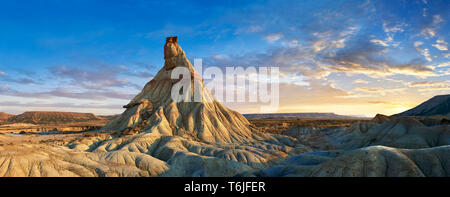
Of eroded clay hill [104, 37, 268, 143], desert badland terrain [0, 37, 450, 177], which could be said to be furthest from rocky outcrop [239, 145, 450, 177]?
eroded clay hill [104, 37, 268, 143]

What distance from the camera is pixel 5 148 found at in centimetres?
3011

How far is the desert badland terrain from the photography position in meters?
24.2

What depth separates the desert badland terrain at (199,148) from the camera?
79.4 ft

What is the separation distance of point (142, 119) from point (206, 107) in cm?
1847

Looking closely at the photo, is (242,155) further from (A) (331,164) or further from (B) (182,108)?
(B) (182,108)

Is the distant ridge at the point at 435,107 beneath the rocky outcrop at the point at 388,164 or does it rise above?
above

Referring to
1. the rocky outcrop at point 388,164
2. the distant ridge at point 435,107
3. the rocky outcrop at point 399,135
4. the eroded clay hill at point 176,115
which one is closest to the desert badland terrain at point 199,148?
the rocky outcrop at point 388,164

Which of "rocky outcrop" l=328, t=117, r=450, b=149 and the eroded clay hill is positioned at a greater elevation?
the eroded clay hill

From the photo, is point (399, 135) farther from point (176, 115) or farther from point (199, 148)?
point (176, 115)

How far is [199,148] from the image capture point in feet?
166

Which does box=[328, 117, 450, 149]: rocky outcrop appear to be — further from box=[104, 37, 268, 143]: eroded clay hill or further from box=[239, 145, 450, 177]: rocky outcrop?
box=[239, 145, 450, 177]: rocky outcrop

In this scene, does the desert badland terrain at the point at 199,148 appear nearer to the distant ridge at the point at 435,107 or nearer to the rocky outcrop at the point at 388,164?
the rocky outcrop at the point at 388,164
